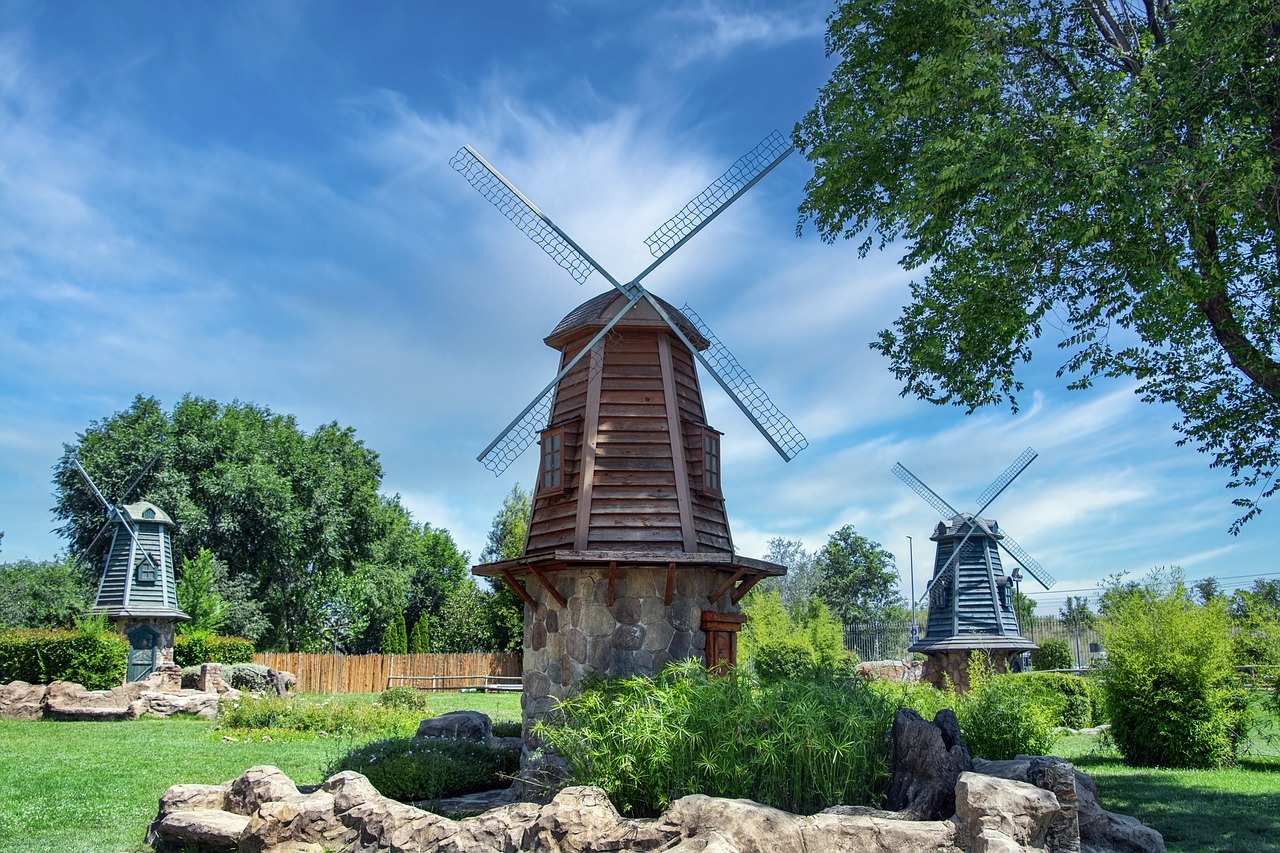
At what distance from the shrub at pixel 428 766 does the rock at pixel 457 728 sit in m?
1.49

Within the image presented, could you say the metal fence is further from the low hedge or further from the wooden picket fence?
the low hedge

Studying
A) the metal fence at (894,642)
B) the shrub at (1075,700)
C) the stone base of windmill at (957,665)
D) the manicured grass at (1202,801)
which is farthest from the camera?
the metal fence at (894,642)

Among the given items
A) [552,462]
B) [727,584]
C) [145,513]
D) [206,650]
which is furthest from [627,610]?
[145,513]

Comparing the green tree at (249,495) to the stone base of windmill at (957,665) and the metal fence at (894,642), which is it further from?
the stone base of windmill at (957,665)

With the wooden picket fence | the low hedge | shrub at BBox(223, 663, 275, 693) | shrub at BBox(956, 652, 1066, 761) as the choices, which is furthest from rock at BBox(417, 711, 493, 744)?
the wooden picket fence

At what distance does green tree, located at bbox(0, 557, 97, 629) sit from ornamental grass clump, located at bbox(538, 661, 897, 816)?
26.9m

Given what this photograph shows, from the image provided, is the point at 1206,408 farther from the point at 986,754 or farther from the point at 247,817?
the point at 247,817

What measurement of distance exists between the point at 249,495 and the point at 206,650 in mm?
8657

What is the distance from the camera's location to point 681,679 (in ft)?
29.0

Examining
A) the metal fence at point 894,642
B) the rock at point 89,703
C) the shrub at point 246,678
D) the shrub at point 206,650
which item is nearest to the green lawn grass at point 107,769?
the rock at point 89,703

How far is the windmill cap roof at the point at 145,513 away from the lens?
27.3 metres

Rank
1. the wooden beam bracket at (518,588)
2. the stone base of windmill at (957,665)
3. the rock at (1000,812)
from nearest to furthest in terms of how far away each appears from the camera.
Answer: the rock at (1000,812) → the wooden beam bracket at (518,588) → the stone base of windmill at (957,665)

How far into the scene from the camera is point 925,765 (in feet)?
23.3

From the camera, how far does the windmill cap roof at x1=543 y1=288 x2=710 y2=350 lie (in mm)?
11820
